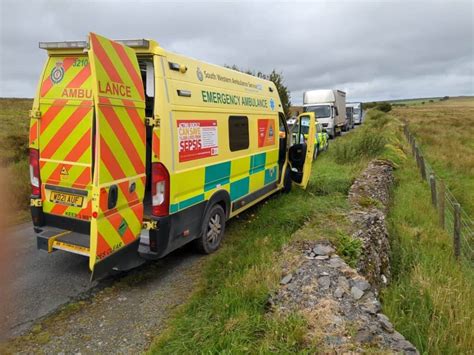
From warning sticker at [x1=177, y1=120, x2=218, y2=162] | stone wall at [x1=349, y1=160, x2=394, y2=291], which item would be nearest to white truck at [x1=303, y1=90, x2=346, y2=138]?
stone wall at [x1=349, y1=160, x2=394, y2=291]

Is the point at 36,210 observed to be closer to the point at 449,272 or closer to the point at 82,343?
the point at 82,343

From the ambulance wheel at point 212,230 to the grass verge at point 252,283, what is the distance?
0.47 feet

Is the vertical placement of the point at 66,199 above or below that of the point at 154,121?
below

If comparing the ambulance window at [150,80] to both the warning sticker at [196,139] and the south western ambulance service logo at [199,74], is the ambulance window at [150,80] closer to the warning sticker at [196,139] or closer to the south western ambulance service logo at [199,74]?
the warning sticker at [196,139]

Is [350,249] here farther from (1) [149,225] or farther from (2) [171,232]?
(1) [149,225]

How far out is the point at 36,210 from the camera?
14.3ft

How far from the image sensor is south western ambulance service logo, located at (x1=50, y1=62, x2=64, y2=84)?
4.14m

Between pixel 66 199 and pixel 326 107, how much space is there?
20731 millimetres

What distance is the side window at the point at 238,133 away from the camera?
5441 millimetres

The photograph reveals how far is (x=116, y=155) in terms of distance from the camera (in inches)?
144

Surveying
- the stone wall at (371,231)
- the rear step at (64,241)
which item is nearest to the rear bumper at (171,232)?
the rear step at (64,241)

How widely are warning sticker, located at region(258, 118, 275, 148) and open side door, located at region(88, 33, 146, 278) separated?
2.94 m

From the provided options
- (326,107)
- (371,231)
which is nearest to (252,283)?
(371,231)

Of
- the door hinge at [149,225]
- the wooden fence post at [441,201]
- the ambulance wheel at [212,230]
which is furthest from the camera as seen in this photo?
the wooden fence post at [441,201]
